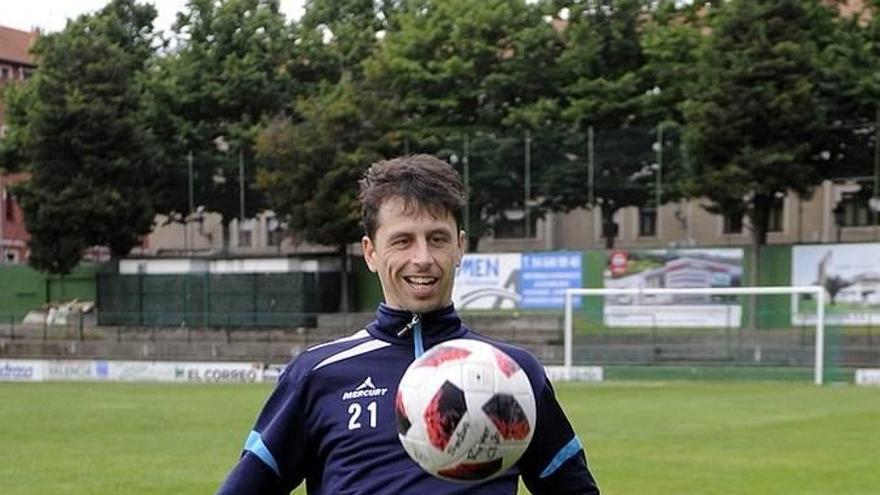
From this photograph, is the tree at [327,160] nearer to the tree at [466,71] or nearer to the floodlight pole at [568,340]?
the tree at [466,71]

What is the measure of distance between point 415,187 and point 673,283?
120 feet

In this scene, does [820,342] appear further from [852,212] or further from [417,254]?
[417,254]

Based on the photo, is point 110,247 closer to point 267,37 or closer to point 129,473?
point 267,37

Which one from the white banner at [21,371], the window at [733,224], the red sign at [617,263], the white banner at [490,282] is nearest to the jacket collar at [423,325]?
the red sign at [617,263]

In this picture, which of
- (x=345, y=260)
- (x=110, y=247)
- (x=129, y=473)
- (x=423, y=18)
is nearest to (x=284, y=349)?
(x=345, y=260)

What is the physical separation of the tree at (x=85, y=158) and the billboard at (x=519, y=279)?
13.3 m

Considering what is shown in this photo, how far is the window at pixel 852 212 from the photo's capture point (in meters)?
42.2

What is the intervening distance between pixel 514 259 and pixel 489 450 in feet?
126

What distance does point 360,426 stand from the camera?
3260 millimetres

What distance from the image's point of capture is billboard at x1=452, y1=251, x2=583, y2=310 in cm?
4072

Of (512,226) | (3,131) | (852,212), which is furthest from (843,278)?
(3,131)

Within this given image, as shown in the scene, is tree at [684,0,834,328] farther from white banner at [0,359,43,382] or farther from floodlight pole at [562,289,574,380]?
white banner at [0,359,43,382]

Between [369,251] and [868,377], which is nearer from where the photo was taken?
[369,251]

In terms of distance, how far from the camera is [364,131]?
4403 cm
